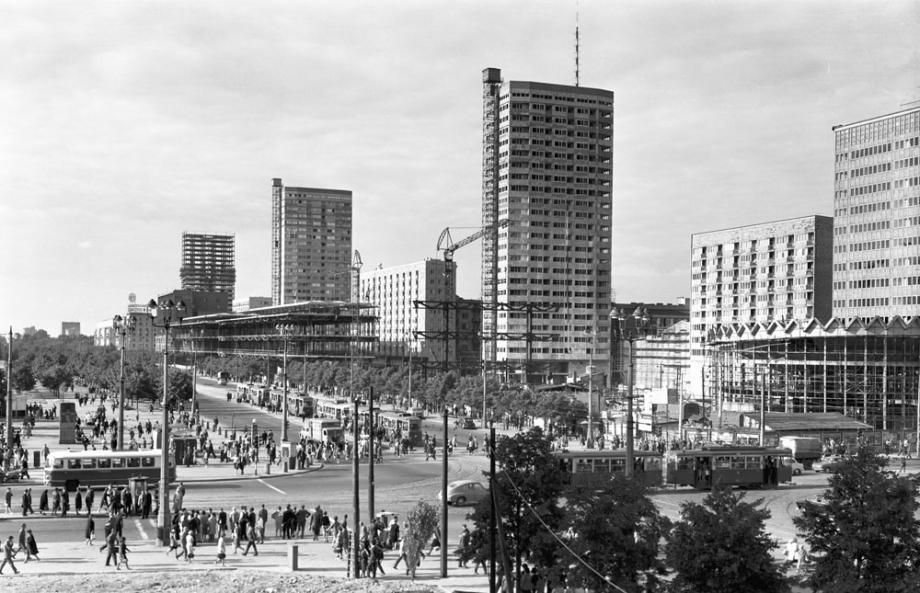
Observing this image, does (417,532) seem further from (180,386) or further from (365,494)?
(180,386)

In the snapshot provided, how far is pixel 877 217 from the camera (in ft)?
471

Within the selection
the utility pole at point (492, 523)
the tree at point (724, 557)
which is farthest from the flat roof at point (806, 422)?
the tree at point (724, 557)

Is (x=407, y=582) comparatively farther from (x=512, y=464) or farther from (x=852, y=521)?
(x=852, y=521)

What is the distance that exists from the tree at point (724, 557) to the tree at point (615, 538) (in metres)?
1.52

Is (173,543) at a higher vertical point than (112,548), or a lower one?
lower

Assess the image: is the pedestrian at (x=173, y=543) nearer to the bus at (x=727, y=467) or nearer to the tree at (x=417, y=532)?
the tree at (x=417, y=532)

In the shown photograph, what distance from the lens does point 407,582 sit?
29.7 meters

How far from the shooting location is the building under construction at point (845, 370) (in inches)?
4112

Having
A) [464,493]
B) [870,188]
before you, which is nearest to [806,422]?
[464,493]

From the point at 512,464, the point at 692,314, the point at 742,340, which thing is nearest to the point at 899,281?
the point at 742,340

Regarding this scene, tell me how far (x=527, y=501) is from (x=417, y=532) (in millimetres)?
4526

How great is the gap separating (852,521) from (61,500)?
1427 inches

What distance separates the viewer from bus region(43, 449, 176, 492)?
4947 centimetres

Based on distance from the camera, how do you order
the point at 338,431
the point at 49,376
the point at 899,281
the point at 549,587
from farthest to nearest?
the point at 899,281, the point at 49,376, the point at 338,431, the point at 549,587
